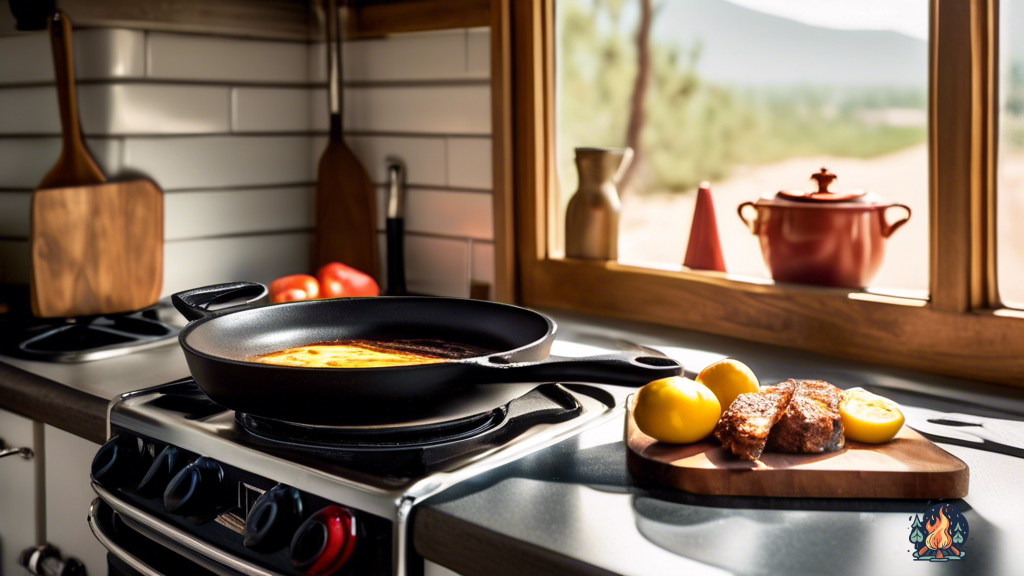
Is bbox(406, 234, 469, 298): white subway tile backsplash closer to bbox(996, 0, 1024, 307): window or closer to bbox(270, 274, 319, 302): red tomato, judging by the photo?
bbox(270, 274, 319, 302): red tomato

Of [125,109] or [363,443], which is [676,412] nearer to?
[363,443]

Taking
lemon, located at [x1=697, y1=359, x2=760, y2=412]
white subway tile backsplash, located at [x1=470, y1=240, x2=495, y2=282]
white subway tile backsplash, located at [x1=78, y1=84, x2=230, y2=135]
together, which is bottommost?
lemon, located at [x1=697, y1=359, x2=760, y2=412]

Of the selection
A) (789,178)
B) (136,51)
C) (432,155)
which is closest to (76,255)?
(136,51)

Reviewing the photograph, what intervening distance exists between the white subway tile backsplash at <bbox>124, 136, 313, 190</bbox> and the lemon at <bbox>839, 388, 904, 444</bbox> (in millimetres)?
1266

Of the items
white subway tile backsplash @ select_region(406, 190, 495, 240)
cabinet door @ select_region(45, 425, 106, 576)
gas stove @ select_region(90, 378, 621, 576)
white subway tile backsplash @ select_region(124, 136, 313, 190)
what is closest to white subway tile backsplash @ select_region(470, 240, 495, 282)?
white subway tile backsplash @ select_region(406, 190, 495, 240)

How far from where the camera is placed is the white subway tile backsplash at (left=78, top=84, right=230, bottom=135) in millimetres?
1610

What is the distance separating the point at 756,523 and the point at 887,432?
0.64 ft

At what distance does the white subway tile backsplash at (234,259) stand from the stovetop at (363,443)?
0.67 metres

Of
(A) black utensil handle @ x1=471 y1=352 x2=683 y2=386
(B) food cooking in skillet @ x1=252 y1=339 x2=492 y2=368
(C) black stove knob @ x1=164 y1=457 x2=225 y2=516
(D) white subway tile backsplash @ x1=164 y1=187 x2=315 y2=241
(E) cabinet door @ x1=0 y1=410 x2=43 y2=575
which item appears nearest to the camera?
(A) black utensil handle @ x1=471 y1=352 x2=683 y2=386

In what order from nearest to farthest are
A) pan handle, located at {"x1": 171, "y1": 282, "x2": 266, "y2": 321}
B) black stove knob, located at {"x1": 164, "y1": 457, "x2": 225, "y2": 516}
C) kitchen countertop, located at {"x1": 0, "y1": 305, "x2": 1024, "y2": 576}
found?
kitchen countertop, located at {"x1": 0, "y1": 305, "x2": 1024, "y2": 576} → black stove knob, located at {"x1": 164, "y1": 457, "x2": 225, "y2": 516} → pan handle, located at {"x1": 171, "y1": 282, "x2": 266, "y2": 321}

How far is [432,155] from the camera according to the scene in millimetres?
1771

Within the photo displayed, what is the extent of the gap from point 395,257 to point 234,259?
1.03 ft

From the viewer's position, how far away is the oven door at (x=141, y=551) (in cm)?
93

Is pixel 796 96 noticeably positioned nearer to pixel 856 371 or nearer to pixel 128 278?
pixel 856 371
